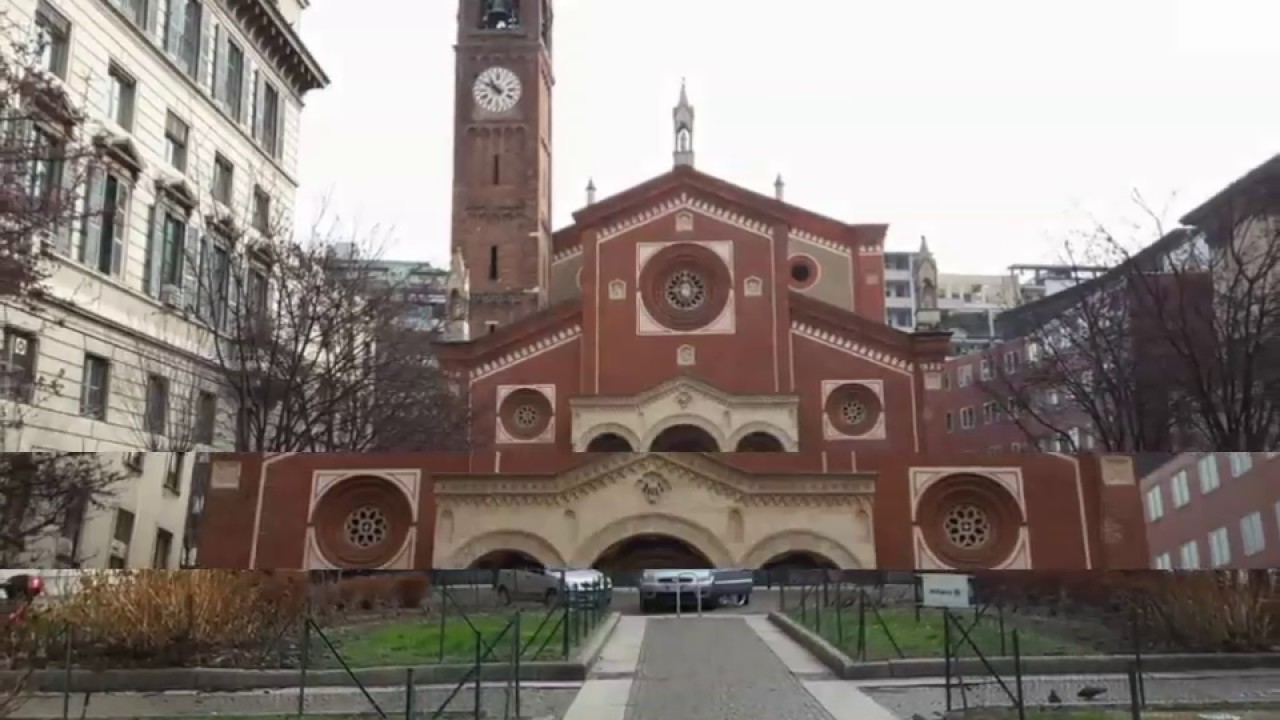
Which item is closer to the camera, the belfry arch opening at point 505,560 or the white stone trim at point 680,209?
the belfry arch opening at point 505,560

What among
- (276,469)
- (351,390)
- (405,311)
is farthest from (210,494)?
→ (405,311)

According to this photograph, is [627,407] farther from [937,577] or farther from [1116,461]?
[1116,461]

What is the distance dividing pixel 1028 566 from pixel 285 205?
229cm

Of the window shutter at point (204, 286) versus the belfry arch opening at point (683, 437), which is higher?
the window shutter at point (204, 286)

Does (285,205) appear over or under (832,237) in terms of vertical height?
under

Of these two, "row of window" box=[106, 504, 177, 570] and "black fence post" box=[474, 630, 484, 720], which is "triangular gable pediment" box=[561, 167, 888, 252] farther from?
"row of window" box=[106, 504, 177, 570]

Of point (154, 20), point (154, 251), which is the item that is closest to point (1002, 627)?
point (154, 251)

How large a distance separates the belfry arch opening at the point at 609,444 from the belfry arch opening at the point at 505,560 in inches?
11.2

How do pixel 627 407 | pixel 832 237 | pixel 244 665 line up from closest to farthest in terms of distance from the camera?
pixel 244 665 → pixel 627 407 → pixel 832 237

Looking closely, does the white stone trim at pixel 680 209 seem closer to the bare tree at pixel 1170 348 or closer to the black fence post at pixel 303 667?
the bare tree at pixel 1170 348

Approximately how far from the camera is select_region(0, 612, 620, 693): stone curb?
2639 millimetres

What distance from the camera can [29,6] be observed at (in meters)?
2.39

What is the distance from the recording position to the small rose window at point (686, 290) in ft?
11.2

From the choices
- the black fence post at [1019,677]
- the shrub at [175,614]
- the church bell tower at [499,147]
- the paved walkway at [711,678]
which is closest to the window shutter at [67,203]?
the shrub at [175,614]
